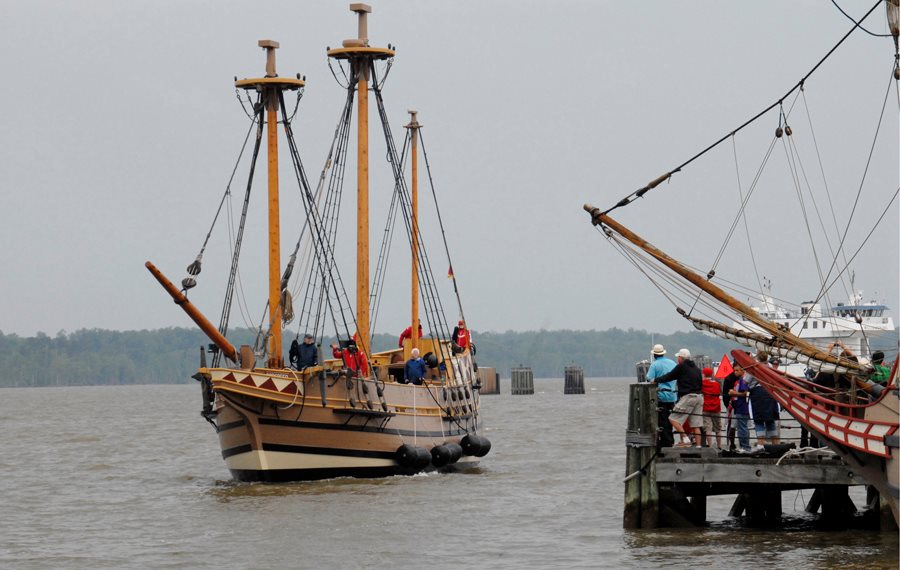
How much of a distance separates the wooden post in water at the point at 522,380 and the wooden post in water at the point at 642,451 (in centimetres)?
11687

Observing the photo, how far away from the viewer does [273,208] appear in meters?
35.7

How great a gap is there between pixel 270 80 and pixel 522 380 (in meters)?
107

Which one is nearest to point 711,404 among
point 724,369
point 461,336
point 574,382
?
point 724,369

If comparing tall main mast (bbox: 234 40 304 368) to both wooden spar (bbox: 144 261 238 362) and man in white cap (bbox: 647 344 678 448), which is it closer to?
wooden spar (bbox: 144 261 238 362)

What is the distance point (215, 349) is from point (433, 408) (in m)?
5.80

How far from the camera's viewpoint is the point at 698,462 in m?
22.0

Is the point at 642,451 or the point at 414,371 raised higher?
the point at 414,371

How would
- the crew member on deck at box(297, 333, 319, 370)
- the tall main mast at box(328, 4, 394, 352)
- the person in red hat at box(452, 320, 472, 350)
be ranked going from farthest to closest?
1. the person in red hat at box(452, 320, 472, 350)
2. the tall main mast at box(328, 4, 394, 352)
3. the crew member on deck at box(297, 333, 319, 370)

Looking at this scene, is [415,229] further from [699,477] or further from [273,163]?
[699,477]

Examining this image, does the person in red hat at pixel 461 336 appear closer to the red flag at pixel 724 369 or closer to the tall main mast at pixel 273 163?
the tall main mast at pixel 273 163

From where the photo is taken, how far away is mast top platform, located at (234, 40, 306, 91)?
34906 mm

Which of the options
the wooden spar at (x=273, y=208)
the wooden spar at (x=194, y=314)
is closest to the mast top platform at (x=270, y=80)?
the wooden spar at (x=273, y=208)

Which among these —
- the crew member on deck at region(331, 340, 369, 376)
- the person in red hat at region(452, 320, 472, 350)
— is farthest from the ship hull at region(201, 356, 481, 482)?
the person in red hat at region(452, 320, 472, 350)

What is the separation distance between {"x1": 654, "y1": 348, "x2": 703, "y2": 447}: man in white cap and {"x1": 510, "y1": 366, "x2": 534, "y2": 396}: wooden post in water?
115875mm
